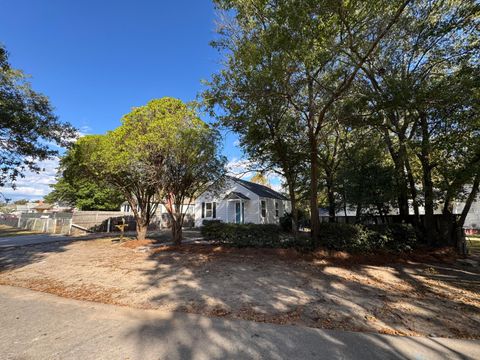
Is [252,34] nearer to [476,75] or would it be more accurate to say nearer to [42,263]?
[476,75]

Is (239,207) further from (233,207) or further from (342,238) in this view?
(342,238)

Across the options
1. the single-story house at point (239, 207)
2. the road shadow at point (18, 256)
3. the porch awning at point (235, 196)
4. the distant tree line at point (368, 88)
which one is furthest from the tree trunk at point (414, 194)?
the road shadow at point (18, 256)

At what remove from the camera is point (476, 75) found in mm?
7465

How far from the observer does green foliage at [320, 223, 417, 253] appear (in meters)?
9.56

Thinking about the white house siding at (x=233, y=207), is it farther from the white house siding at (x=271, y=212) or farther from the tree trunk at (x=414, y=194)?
the tree trunk at (x=414, y=194)

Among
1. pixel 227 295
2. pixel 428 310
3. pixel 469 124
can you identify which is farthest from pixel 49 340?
pixel 469 124

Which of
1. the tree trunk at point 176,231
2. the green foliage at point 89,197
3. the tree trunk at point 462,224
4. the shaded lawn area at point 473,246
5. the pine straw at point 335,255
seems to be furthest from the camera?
the green foliage at point 89,197

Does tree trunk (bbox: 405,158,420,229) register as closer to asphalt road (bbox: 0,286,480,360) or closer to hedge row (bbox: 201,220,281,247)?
hedge row (bbox: 201,220,281,247)

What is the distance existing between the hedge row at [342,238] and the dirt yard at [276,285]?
0.64 m

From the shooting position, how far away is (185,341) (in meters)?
3.46

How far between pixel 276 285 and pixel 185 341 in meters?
3.10

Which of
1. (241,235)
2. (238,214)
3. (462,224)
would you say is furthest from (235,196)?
(462,224)

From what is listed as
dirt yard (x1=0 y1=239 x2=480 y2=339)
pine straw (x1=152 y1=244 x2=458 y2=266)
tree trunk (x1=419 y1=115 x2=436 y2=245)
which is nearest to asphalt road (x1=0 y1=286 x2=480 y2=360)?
dirt yard (x1=0 y1=239 x2=480 y2=339)

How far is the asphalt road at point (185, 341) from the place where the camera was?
3178mm
